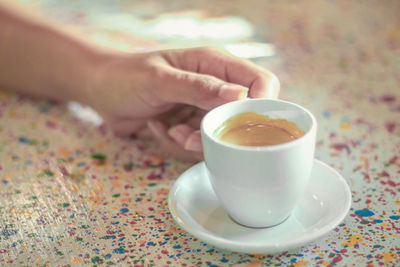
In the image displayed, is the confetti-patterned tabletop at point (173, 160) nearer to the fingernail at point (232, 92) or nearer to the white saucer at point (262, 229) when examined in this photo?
the white saucer at point (262, 229)

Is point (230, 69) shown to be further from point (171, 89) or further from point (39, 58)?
point (39, 58)

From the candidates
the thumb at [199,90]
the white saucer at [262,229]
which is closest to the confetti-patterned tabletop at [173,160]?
the white saucer at [262,229]

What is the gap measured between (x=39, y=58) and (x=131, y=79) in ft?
1.18

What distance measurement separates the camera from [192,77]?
2.65 ft

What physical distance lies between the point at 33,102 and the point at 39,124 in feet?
0.42

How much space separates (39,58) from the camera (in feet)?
3.76

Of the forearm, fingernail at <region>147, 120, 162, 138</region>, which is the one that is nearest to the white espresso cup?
fingernail at <region>147, 120, 162, 138</region>

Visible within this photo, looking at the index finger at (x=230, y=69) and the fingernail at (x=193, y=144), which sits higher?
the index finger at (x=230, y=69)

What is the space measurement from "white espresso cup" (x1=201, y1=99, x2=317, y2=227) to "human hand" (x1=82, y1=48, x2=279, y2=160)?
0.11 meters

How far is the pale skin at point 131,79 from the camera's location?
0.82 metres

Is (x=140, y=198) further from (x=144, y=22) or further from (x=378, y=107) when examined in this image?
(x=144, y=22)

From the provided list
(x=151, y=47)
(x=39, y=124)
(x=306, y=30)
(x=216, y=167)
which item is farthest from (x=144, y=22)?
(x=216, y=167)

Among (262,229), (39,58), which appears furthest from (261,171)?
(39,58)

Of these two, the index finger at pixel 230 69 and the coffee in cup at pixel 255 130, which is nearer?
the coffee in cup at pixel 255 130
